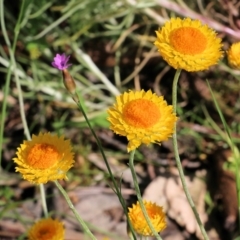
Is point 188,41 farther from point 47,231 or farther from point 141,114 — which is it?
point 47,231

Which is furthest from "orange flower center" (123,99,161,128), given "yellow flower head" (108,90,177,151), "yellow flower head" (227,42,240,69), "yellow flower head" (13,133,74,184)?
"yellow flower head" (227,42,240,69)

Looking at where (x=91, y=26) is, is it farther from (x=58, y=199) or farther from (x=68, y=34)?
(x=58, y=199)

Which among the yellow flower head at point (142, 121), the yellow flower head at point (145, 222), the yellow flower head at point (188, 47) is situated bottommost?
the yellow flower head at point (145, 222)

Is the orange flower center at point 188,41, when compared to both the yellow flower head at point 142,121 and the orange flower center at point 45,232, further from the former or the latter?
the orange flower center at point 45,232

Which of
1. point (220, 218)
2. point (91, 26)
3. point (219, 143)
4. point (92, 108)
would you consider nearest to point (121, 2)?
point (91, 26)

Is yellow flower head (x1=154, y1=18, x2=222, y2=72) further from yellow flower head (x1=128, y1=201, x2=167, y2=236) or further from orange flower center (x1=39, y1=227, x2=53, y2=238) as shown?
orange flower center (x1=39, y1=227, x2=53, y2=238)

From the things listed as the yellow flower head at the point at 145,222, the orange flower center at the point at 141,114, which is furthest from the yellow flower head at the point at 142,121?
the yellow flower head at the point at 145,222

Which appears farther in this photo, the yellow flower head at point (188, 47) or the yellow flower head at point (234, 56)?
the yellow flower head at point (234, 56)
